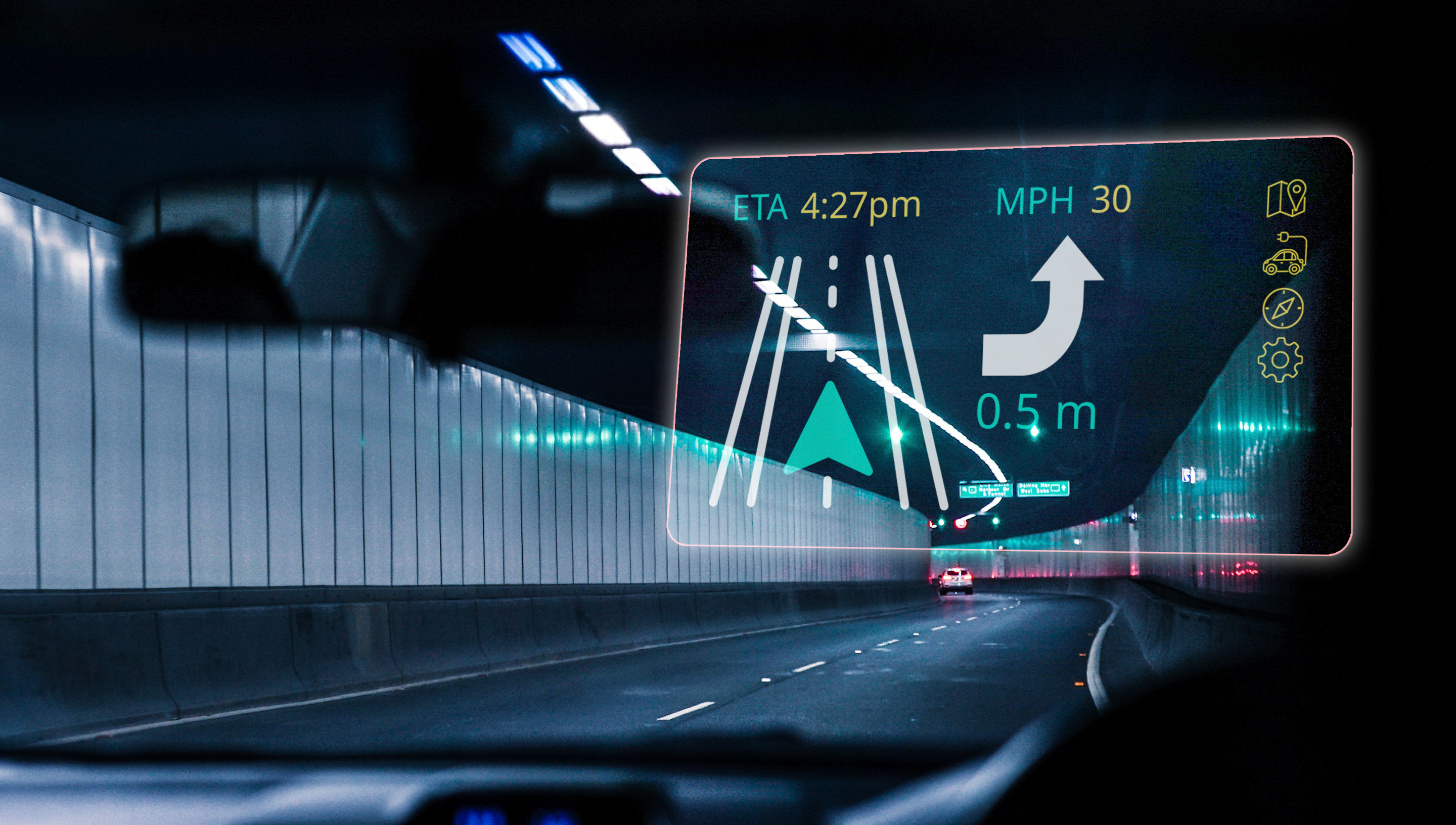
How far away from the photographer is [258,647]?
1430cm

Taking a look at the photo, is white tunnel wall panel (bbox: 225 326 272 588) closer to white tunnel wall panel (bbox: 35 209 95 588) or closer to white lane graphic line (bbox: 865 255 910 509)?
white tunnel wall panel (bbox: 35 209 95 588)

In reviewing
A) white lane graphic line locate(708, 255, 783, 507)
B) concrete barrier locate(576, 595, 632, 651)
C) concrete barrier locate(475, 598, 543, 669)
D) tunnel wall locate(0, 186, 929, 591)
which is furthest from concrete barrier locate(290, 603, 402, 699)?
white lane graphic line locate(708, 255, 783, 507)

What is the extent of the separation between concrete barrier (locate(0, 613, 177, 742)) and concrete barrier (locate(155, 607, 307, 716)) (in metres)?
0.23

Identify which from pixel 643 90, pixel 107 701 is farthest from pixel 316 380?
pixel 643 90

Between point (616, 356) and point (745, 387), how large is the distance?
15151 mm

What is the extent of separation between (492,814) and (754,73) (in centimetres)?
523

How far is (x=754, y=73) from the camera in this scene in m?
7.51

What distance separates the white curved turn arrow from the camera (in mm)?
4328

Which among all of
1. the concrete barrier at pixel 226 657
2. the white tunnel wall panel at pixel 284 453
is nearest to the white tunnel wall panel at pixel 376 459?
the white tunnel wall panel at pixel 284 453

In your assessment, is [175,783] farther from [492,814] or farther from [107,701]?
[107,701]

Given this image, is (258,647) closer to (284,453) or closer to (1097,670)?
(284,453)

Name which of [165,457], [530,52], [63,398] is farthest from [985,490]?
[165,457]

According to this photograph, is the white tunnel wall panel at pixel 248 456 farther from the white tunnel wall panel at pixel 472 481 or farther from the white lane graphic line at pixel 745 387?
the white lane graphic line at pixel 745 387

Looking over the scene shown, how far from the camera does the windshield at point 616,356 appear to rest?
4336mm
